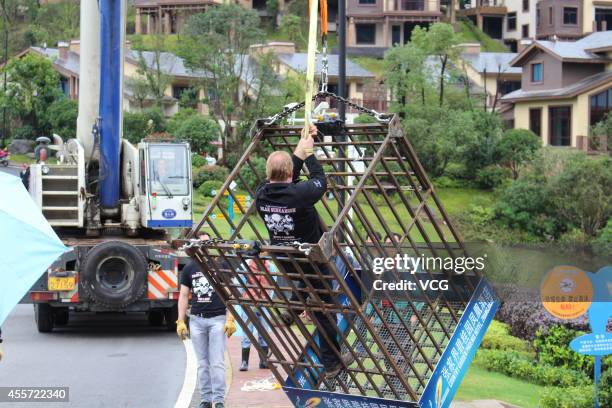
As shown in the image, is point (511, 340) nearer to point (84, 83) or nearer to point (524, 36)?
point (84, 83)

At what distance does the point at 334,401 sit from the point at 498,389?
5.01 metres

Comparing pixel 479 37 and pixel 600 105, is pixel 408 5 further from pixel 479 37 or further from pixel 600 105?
pixel 600 105

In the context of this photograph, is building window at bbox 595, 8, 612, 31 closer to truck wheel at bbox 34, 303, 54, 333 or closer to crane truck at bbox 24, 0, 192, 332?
crane truck at bbox 24, 0, 192, 332

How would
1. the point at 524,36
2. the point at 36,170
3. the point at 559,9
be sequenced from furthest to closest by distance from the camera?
the point at 524,36 → the point at 559,9 → the point at 36,170

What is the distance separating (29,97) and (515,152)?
1003 inches

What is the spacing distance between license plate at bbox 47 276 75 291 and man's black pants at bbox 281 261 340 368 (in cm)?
1019

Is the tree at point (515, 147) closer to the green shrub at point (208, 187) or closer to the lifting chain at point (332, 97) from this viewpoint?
the green shrub at point (208, 187)

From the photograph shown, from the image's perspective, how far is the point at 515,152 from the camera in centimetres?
5459

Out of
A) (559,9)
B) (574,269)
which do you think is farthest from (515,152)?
(574,269)

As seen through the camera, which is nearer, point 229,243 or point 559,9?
point 229,243

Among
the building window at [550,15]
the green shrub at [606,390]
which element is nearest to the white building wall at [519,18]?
the building window at [550,15]

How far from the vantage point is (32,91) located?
61.6 metres

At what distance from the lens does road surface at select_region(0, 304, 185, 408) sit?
13.8m

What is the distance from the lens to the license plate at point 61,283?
18.8 metres
